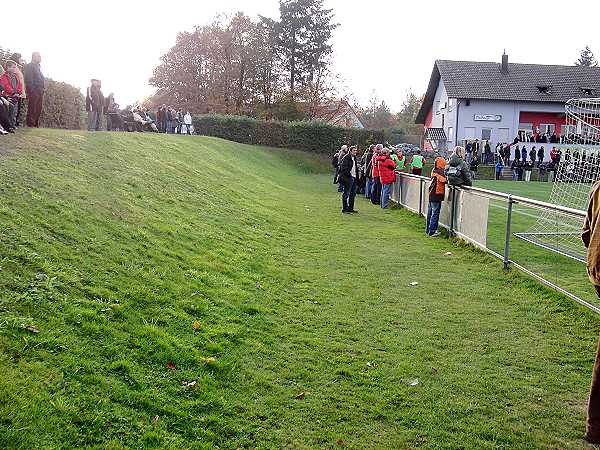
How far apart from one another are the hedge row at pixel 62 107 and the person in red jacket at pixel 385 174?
33.5ft

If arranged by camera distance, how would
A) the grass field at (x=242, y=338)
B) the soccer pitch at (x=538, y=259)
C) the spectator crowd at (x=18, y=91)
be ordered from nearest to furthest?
the grass field at (x=242, y=338), the soccer pitch at (x=538, y=259), the spectator crowd at (x=18, y=91)

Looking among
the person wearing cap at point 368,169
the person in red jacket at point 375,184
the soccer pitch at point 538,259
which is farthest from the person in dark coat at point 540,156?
the soccer pitch at point 538,259

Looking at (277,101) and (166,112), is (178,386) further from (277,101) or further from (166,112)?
(277,101)

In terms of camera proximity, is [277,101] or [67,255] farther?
[277,101]

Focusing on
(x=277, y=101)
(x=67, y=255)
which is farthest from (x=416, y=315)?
(x=277, y=101)

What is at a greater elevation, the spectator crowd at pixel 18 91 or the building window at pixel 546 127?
the building window at pixel 546 127

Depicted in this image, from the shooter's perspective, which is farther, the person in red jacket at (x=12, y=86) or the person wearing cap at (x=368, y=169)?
Result: the person wearing cap at (x=368, y=169)

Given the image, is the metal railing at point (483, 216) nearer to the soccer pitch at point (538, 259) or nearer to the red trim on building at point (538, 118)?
the soccer pitch at point (538, 259)

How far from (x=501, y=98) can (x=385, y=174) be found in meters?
36.1

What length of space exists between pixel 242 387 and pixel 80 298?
68.2 inches

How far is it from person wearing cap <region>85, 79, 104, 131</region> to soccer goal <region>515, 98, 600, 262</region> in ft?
45.4

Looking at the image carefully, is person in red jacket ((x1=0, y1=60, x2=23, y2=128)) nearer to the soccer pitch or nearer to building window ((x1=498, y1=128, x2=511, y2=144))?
the soccer pitch

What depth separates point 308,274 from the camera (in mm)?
9141

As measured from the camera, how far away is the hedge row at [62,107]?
59.5 feet
